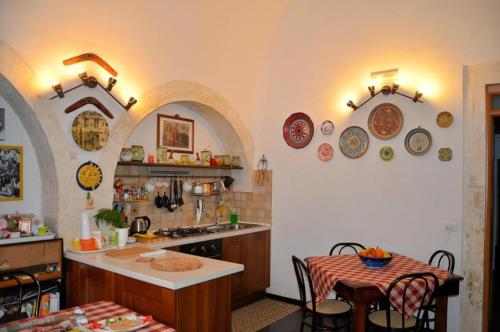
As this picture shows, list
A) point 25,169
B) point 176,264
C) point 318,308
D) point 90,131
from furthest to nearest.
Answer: point 90,131, point 25,169, point 318,308, point 176,264

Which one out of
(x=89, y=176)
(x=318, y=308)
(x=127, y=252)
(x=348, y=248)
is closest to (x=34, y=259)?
(x=127, y=252)

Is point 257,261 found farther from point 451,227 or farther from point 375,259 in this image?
point 451,227

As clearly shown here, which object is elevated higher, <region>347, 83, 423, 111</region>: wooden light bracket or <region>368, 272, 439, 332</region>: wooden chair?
<region>347, 83, 423, 111</region>: wooden light bracket

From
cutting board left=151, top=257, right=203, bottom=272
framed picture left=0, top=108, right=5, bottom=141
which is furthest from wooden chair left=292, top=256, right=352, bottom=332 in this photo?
framed picture left=0, top=108, right=5, bottom=141

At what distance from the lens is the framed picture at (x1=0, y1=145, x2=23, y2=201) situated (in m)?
3.21

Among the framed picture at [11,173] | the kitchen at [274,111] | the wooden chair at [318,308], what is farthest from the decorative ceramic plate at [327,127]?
the framed picture at [11,173]

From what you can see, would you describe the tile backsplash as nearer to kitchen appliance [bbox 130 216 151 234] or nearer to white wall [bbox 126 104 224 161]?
kitchen appliance [bbox 130 216 151 234]

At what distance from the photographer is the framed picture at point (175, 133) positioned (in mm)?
4473

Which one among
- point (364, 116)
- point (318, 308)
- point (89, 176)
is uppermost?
point (364, 116)

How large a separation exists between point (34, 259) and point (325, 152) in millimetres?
3004

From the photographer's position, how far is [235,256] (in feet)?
14.7

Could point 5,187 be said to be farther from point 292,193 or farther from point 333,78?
point 333,78

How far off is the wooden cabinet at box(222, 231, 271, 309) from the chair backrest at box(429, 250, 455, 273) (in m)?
1.87

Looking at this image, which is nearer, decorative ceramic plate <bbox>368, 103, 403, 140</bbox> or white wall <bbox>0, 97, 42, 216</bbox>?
white wall <bbox>0, 97, 42, 216</bbox>
